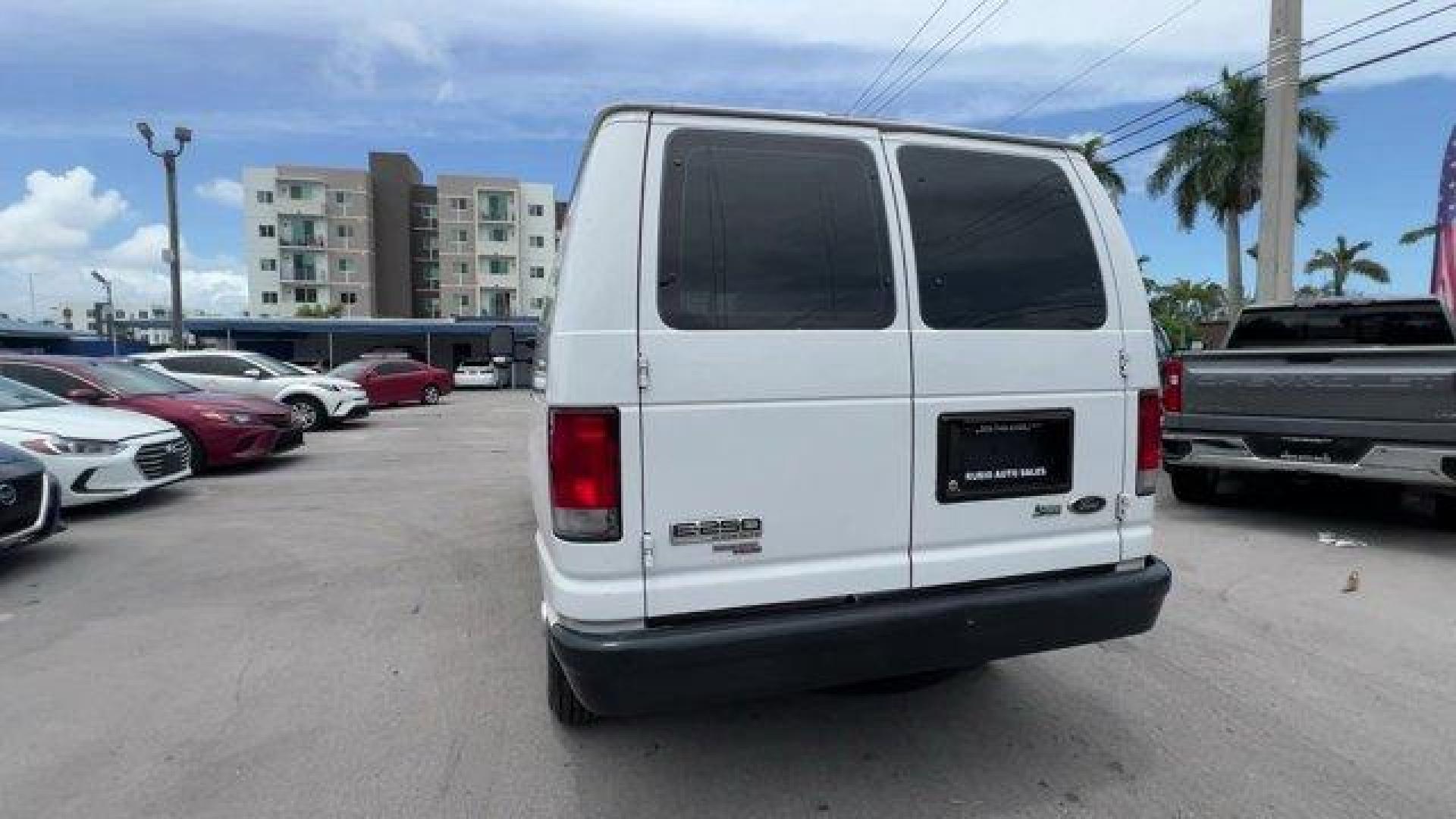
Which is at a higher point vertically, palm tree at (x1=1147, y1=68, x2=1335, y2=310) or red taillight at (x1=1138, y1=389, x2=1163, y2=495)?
palm tree at (x1=1147, y1=68, x2=1335, y2=310)

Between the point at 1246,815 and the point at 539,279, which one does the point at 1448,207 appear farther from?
the point at 539,279

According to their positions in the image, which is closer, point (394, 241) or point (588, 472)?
point (588, 472)

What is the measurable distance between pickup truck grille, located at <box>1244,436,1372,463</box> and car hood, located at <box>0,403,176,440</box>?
955 cm

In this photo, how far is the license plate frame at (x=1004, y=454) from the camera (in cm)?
291

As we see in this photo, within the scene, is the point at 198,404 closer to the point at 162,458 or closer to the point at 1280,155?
the point at 162,458

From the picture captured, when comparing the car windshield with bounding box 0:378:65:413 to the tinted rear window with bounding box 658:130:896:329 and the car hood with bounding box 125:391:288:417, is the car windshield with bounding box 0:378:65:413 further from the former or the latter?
the tinted rear window with bounding box 658:130:896:329

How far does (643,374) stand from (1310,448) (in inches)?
234

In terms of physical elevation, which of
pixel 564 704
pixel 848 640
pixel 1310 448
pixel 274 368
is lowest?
pixel 564 704

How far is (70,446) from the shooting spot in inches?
288

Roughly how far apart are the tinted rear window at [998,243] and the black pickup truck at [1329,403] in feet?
13.8

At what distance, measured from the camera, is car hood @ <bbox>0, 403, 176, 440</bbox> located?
7262 mm

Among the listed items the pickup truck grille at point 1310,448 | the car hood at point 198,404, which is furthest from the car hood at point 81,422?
the pickup truck grille at point 1310,448

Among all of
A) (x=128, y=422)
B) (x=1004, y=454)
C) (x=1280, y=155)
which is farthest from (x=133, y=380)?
(x=1280, y=155)

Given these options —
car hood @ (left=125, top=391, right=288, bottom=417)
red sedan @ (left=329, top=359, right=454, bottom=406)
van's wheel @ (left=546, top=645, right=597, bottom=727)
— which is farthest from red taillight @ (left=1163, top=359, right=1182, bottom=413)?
red sedan @ (left=329, top=359, right=454, bottom=406)
